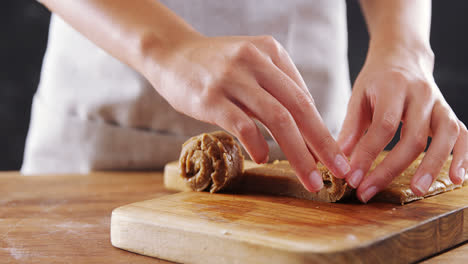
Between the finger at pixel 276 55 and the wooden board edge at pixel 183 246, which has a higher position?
the finger at pixel 276 55

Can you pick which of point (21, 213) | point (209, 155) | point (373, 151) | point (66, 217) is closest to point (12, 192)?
point (21, 213)

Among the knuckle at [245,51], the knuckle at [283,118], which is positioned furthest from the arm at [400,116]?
the knuckle at [245,51]

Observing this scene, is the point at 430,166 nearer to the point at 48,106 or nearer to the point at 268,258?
the point at 268,258

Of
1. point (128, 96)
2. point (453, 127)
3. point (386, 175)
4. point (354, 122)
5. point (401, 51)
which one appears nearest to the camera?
point (386, 175)

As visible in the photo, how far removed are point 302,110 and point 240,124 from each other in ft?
0.43

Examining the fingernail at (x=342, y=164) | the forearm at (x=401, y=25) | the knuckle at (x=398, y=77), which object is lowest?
the fingernail at (x=342, y=164)

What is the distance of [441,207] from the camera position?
1.03 m

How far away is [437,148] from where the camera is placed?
116cm

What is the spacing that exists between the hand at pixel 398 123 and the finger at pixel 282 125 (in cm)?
12

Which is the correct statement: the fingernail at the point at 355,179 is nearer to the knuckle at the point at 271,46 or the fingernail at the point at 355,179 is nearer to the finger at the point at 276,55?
the finger at the point at 276,55

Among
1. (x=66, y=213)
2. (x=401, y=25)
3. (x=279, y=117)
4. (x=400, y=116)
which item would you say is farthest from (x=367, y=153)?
(x=66, y=213)

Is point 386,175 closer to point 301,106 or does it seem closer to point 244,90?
point 301,106

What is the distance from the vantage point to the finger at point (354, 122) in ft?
4.39

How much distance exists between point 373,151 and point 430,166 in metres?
0.12
